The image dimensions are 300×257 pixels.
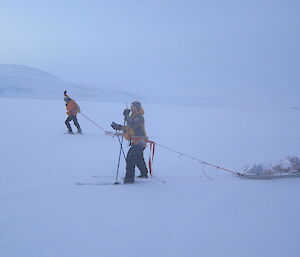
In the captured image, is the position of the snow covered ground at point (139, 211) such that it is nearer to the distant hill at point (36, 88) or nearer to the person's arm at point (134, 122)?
the person's arm at point (134, 122)

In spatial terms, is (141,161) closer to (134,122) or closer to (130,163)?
(130,163)

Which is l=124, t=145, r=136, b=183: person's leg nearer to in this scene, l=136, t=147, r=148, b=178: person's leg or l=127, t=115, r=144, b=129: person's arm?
l=136, t=147, r=148, b=178: person's leg

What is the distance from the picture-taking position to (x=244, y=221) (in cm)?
301

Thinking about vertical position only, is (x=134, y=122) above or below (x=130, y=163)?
above

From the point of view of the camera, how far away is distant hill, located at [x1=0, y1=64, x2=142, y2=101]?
40.6 meters

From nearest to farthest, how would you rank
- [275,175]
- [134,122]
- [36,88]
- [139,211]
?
[139,211]
[134,122]
[275,175]
[36,88]

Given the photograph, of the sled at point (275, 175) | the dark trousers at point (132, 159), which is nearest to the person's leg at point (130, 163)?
the dark trousers at point (132, 159)

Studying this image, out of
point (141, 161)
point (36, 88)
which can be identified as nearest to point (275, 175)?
point (141, 161)

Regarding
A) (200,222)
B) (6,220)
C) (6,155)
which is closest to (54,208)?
(6,220)

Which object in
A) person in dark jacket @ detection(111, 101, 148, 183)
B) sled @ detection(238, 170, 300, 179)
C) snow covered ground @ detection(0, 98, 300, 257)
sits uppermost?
person in dark jacket @ detection(111, 101, 148, 183)

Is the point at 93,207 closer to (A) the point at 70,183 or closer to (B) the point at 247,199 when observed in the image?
(A) the point at 70,183

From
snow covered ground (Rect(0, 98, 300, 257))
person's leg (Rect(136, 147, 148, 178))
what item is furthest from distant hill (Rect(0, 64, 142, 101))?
person's leg (Rect(136, 147, 148, 178))

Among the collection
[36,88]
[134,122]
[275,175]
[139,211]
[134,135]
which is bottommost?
[139,211]

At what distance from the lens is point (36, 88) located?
1784 inches
